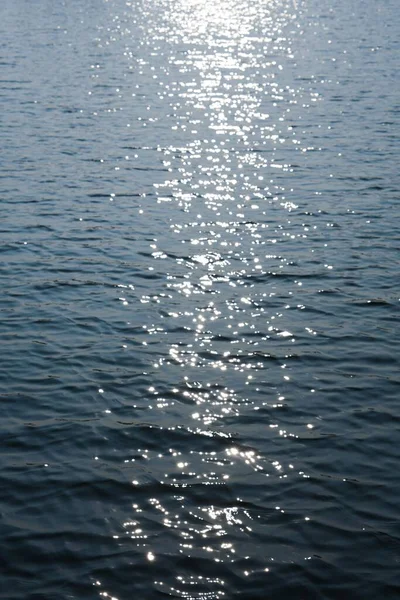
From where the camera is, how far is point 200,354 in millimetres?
19578

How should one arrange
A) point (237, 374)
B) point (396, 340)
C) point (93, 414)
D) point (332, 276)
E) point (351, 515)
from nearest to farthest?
point (351, 515)
point (93, 414)
point (237, 374)
point (396, 340)
point (332, 276)

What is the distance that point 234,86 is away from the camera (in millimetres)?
56969

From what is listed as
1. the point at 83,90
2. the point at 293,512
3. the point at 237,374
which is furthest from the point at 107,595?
the point at 83,90

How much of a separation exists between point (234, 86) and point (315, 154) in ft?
68.0

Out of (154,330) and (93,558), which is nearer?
(93,558)

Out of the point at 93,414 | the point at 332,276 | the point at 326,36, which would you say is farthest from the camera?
the point at 326,36

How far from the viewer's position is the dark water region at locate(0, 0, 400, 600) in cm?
1302

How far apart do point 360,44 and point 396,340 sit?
57.4 metres

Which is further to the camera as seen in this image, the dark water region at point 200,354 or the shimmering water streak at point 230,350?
the shimmering water streak at point 230,350

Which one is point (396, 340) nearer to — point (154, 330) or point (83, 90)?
point (154, 330)

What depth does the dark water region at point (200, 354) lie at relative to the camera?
13020 millimetres

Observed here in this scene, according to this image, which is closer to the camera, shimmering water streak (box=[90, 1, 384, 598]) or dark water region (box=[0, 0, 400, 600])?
dark water region (box=[0, 0, 400, 600])

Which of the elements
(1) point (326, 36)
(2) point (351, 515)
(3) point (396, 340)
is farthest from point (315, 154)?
(1) point (326, 36)

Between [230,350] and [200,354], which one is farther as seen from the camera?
[230,350]
